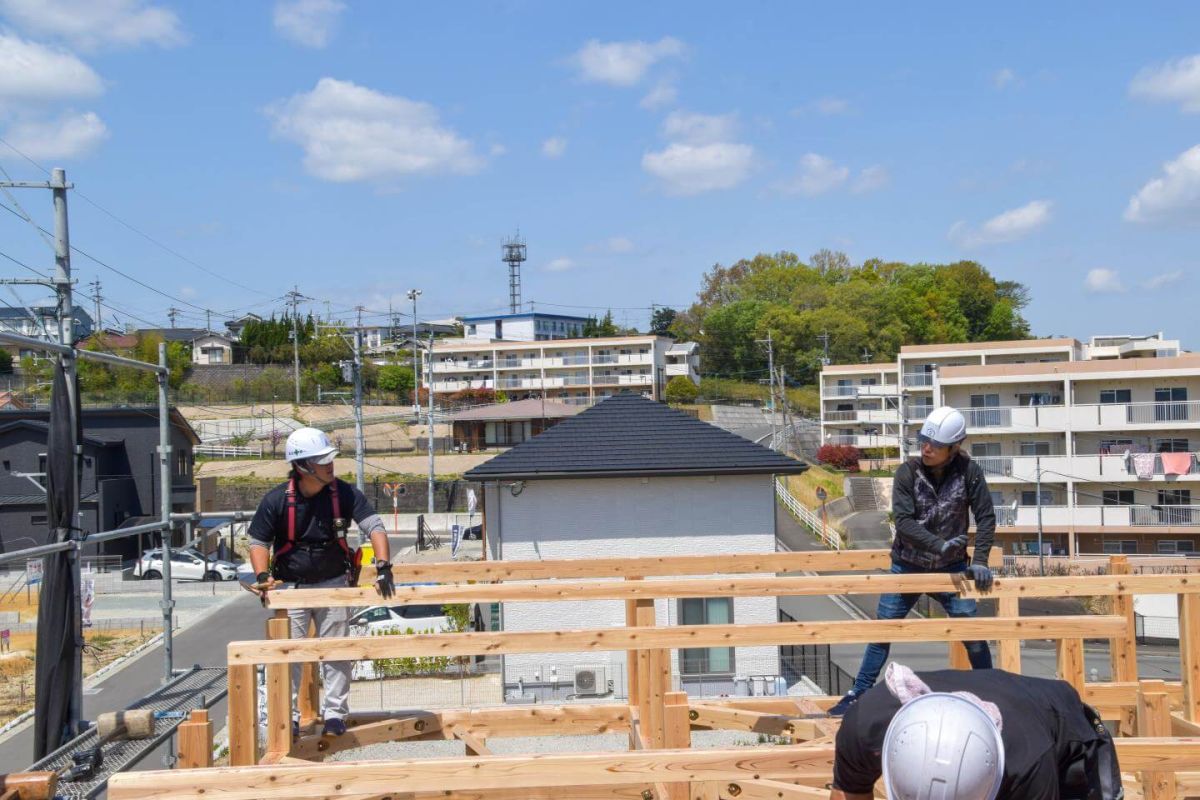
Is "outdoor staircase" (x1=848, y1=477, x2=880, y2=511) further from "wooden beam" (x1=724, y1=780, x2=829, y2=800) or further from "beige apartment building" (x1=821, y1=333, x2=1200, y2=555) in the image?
"wooden beam" (x1=724, y1=780, x2=829, y2=800)

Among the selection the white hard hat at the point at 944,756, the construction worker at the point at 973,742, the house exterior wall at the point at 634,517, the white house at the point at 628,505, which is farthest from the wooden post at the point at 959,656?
the house exterior wall at the point at 634,517

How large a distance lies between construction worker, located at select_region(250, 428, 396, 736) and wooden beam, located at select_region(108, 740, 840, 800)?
245 cm

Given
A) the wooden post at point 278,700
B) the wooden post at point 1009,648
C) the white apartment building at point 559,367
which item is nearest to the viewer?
the wooden post at point 278,700

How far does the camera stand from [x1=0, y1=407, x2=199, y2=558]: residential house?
11.5 metres

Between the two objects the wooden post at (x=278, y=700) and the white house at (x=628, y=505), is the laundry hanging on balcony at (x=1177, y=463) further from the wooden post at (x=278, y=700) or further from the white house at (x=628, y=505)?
the wooden post at (x=278, y=700)

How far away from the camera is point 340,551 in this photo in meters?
6.38

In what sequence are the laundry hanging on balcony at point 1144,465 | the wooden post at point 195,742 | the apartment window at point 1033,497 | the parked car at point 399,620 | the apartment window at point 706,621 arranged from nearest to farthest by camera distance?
the wooden post at point 195,742
the apartment window at point 706,621
the parked car at point 399,620
the laundry hanging on balcony at point 1144,465
the apartment window at point 1033,497

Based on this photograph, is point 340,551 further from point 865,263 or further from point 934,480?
point 865,263

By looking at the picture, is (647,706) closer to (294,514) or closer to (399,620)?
(294,514)

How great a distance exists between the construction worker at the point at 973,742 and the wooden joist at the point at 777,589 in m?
2.42

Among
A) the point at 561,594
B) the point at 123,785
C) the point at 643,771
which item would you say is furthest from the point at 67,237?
the point at 643,771

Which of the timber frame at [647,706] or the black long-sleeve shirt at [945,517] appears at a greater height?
the black long-sleeve shirt at [945,517]

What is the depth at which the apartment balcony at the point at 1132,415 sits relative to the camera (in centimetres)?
3559

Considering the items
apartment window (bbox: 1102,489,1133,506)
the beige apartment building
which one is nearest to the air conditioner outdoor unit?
the beige apartment building
